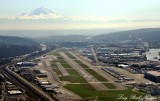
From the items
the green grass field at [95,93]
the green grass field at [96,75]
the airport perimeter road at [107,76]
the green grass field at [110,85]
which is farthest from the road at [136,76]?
the green grass field at [95,93]

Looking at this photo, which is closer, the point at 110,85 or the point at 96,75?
the point at 110,85

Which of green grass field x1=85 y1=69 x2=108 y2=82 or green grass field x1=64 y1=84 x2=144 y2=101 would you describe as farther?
green grass field x1=85 y1=69 x2=108 y2=82

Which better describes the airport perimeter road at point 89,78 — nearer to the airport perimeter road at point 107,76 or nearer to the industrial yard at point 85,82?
the industrial yard at point 85,82

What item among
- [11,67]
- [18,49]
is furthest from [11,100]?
[18,49]

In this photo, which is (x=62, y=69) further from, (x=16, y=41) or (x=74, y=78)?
(x=16, y=41)

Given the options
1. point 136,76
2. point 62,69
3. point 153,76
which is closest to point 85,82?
point 136,76

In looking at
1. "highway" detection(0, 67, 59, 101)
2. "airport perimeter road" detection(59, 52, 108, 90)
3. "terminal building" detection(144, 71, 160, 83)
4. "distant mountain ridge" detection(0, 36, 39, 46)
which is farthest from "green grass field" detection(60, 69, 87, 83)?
"distant mountain ridge" detection(0, 36, 39, 46)

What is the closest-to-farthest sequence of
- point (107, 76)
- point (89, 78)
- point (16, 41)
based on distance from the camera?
point (89, 78)
point (107, 76)
point (16, 41)

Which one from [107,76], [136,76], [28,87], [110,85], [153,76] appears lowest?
[136,76]

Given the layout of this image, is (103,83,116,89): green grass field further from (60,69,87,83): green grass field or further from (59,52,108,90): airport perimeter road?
(60,69,87,83): green grass field

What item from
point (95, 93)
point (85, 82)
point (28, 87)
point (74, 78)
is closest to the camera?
point (95, 93)
